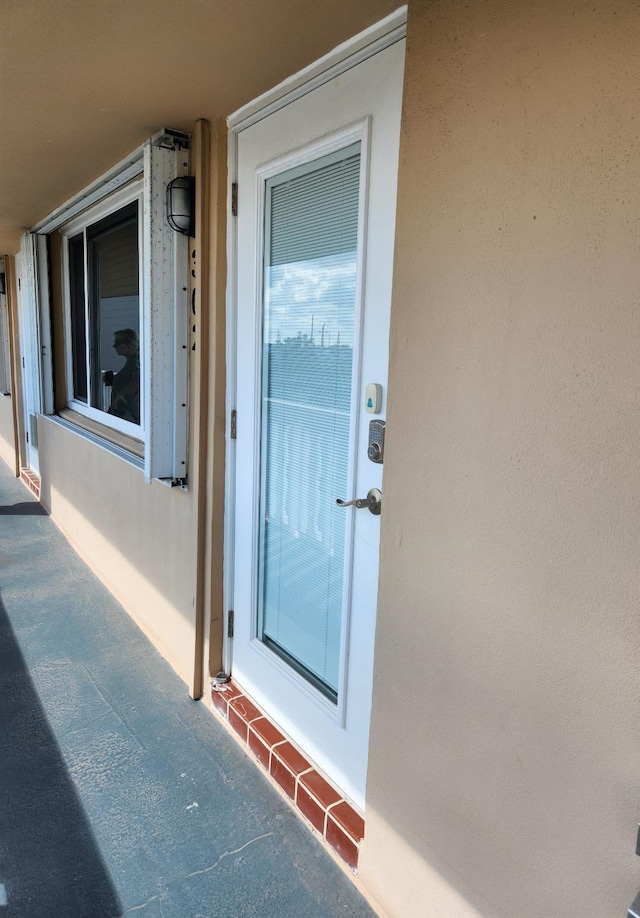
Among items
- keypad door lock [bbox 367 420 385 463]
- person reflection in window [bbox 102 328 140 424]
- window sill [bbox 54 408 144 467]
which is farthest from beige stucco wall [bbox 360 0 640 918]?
person reflection in window [bbox 102 328 140 424]

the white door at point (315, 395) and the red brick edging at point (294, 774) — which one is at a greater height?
the white door at point (315, 395)

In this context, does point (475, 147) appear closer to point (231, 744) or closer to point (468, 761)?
point (468, 761)

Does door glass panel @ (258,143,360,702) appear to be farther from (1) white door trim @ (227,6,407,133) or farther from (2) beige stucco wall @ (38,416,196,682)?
(2) beige stucco wall @ (38,416,196,682)

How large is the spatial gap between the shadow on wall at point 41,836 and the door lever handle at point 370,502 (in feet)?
4.05

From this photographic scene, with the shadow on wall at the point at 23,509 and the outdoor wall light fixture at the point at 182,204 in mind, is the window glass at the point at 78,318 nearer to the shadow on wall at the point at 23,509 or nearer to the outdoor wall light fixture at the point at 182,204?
the shadow on wall at the point at 23,509

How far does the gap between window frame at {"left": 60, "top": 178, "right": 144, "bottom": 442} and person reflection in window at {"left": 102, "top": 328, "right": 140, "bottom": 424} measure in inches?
2.2

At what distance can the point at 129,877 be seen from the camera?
1659 millimetres

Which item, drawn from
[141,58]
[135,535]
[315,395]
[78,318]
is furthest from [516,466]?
[78,318]

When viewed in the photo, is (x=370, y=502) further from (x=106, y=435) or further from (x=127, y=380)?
(x=106, y=435)

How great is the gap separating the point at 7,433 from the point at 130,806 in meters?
6.04

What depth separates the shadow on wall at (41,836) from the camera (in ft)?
5.20

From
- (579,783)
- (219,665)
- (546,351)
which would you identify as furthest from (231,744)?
(546,351)

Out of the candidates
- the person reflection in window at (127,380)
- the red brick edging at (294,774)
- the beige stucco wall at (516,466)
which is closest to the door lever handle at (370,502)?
the beige stucco wall at (516,466)

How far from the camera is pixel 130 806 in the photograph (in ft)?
6.25
